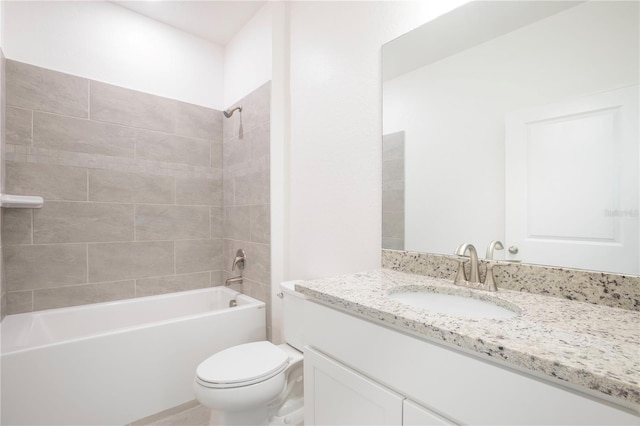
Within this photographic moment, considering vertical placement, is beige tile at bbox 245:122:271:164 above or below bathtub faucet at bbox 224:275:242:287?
above

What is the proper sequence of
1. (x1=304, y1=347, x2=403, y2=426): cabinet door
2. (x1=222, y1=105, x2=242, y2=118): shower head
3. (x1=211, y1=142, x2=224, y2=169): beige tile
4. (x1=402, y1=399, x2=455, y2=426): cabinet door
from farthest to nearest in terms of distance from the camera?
1. (x1=211, y1=142, x2=224, y2=169): beige tile
2. (x1=222, y1=105, x2=242, y2=118): shower head
3. (x1=304, y1=347, x2=403, y2=426): cabinet door
4. (x1=402, y1=399, x2=455, y2=426): cabinet door

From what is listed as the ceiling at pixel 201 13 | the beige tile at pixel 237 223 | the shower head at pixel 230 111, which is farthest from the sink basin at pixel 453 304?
the ceiling at pixel 201 13

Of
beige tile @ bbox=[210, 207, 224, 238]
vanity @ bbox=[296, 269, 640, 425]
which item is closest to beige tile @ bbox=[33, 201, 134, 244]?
beige tile @ bbox=[210, 207, 224, 238]

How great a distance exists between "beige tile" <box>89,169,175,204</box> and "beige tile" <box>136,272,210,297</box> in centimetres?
62

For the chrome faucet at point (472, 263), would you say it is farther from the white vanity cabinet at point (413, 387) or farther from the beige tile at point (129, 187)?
the beige tile at point (129, 187)

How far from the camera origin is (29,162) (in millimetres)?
1947

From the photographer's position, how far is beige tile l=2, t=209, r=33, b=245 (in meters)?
1.88

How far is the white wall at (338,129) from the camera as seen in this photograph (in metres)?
1.48

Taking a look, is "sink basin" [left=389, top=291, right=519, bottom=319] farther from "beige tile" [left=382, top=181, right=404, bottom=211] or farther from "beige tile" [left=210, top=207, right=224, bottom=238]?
"beige tile" [left=210, top=207, right=224, bottom=238]

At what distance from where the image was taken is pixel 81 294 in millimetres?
2113

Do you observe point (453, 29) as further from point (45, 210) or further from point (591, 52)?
point (45, 210)

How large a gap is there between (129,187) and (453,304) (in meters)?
2.34

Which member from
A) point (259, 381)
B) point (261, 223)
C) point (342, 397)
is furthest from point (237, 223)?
point (342, 397)

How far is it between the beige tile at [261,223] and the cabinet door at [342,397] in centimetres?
121
